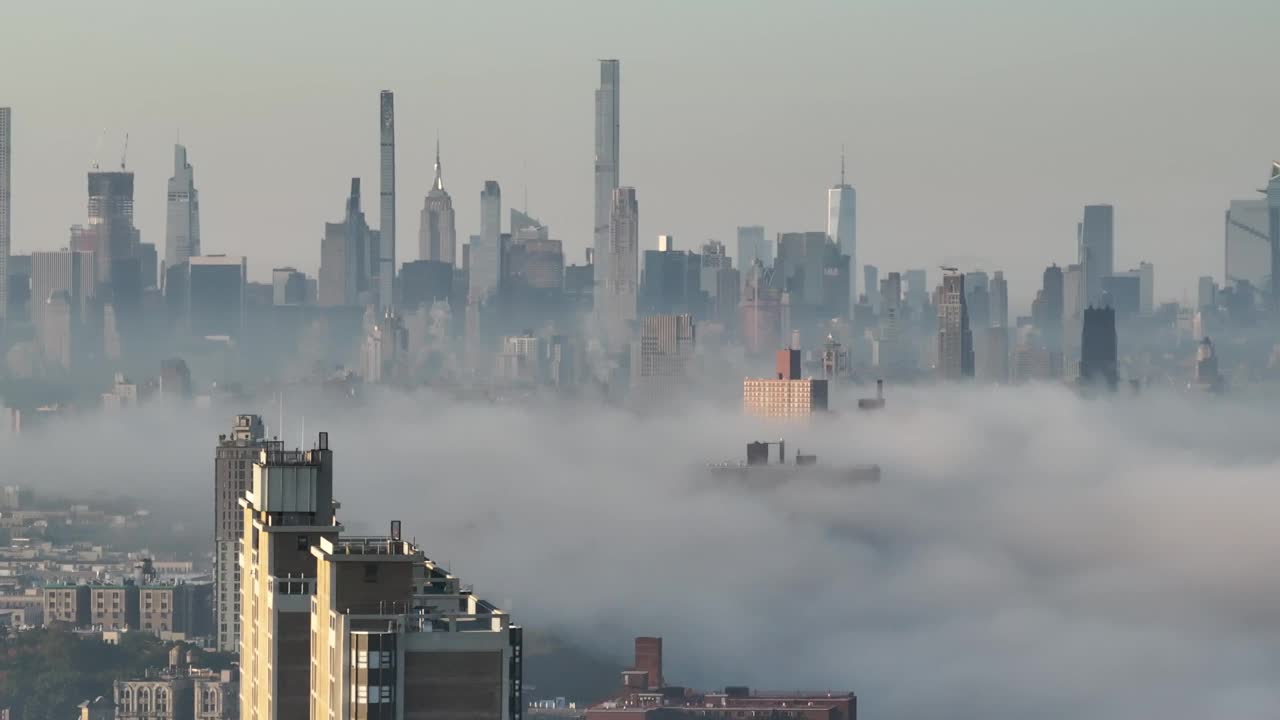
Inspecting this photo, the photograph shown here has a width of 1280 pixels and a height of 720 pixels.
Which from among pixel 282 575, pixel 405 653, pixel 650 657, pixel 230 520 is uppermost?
pixel 282 575

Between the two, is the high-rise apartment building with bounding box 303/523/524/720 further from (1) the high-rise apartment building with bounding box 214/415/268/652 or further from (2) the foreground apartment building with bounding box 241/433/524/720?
(1) the high-rise apartment building with bounding box 214/415/268/652

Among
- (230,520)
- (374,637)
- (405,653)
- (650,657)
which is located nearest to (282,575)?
(374,637)

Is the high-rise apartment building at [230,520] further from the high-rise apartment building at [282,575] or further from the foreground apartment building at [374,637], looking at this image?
the foreground apartment building at [374,637]

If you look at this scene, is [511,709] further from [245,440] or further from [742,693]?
[742,693]

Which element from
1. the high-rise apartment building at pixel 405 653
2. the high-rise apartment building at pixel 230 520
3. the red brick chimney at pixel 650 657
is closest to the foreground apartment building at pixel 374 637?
the high-rise apartment building at pixel 405 653

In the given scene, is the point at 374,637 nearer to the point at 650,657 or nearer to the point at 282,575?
the point at 282,575

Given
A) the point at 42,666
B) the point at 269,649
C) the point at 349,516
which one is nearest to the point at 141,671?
the point at 42,666

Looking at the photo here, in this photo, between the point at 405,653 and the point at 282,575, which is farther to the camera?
the point at 282,575
